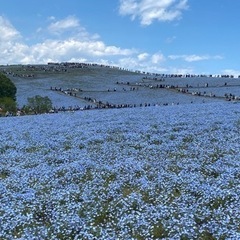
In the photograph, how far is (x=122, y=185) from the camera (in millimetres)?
10922

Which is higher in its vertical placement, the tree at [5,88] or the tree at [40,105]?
the tree at [5,88]

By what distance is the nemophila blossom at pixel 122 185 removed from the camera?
8062mm

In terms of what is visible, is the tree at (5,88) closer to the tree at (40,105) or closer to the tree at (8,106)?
the tree at (40,105)

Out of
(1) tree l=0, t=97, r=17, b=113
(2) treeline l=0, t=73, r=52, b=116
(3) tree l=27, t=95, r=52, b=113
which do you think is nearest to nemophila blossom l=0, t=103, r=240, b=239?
(2) treeline l=0, t=73, r=52, b=116

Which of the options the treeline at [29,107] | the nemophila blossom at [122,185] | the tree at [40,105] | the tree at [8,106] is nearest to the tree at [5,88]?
the treeline at [29,107]

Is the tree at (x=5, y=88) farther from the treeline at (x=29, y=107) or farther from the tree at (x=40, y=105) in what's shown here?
the tree at (x=40, y=105)

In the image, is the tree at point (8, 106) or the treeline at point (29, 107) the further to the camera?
the tree at point (8, 106)

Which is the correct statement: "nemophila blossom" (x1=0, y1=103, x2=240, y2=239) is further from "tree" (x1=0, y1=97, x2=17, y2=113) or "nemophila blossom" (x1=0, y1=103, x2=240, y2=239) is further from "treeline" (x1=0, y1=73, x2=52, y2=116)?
"tree" (x1=0, y1=97, x2=17, y2=113)

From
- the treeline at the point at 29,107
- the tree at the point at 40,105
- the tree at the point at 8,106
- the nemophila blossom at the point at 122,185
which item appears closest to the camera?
the nemophila blossom at the point at 122,185

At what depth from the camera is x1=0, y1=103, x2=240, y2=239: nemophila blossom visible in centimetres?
806

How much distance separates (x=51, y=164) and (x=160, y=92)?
57.1 meters

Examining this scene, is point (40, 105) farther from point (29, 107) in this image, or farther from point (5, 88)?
point (5, 88)

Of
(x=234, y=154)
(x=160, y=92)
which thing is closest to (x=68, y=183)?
(x=234, y=154)

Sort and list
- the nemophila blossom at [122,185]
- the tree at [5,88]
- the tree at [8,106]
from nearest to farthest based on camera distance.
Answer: the nemophila blossom at [122,185] < the tree at [8,106] < the tree at [5,88]
